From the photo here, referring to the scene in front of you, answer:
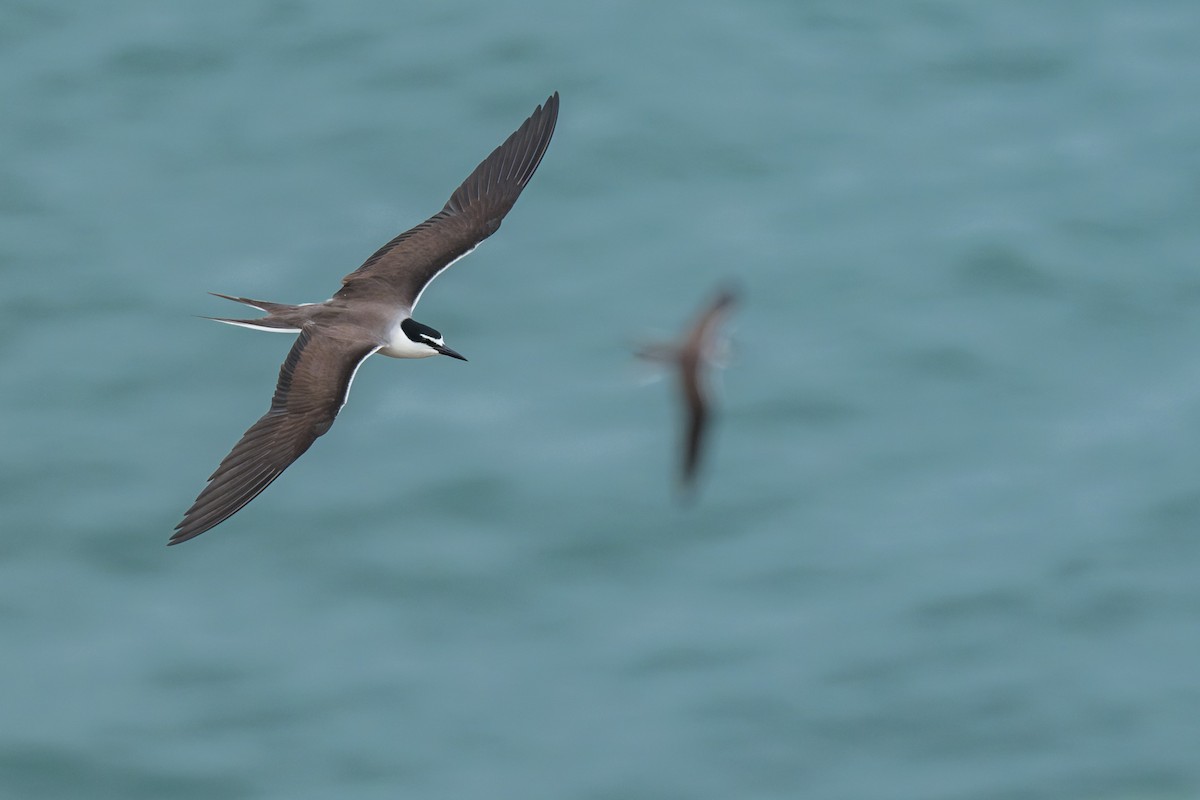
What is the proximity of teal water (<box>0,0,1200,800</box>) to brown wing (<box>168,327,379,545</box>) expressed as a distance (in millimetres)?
6511

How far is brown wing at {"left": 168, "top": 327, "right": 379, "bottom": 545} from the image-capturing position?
14.6m

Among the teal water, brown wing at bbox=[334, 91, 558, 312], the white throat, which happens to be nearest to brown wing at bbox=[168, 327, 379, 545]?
the white throat

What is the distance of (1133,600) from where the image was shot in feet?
72.8

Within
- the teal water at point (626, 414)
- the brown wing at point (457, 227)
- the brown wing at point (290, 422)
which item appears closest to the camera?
the brown wing at point (290, 422)

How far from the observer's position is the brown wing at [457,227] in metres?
16.1

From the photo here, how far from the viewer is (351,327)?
1536 cm

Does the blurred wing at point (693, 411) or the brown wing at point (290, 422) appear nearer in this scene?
the blurred wing at point (693, 411)

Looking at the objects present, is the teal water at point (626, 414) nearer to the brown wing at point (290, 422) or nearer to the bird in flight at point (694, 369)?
the brown wing at point (290, 422)

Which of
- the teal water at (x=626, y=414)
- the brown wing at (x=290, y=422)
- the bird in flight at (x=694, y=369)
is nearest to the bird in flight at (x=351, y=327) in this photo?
the brown wing at (x=290, y=422)

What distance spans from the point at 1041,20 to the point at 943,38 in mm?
1281

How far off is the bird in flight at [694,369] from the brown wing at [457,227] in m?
5.70

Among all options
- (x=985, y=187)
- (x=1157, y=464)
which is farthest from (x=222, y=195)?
(x=1157, y=464)

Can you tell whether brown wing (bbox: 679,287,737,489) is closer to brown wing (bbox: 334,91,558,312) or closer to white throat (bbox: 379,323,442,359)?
white throat (bbox: 379,323,442,359)

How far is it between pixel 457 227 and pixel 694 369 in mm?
6569
